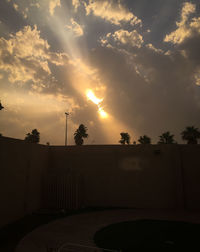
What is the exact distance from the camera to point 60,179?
376 inches

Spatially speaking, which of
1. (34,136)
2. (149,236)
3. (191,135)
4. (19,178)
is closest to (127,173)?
(149,236)

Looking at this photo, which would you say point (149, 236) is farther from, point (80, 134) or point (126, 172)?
point (80, 134)

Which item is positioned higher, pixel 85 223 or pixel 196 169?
pixel 196 169

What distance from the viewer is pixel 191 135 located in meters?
30.7

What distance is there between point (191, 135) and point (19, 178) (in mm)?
A: 29875

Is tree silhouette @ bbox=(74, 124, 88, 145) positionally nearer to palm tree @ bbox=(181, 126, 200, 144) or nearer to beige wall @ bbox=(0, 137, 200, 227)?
palm tree @ bbox=(181, 126, 200, 144)

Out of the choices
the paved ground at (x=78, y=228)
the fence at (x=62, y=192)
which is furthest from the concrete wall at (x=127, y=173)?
the paved ground at (x=78, y=228)

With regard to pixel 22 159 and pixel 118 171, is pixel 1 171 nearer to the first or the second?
pixel 22 159

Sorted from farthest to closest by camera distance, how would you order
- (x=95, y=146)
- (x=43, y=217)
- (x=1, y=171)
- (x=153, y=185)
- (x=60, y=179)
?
(x=95, y=146), (x=153, y=185), (x=60, y=179), (x=43, y=217), (x=1, y=171)

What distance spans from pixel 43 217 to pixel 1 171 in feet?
9.64

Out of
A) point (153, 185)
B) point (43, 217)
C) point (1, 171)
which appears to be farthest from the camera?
point (153, 185)

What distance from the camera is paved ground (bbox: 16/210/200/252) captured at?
16.9ft

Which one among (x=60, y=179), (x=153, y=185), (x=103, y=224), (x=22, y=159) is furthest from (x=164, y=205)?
(x=22, y=159)

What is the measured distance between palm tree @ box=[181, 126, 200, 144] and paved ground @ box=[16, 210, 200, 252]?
2423 cm
